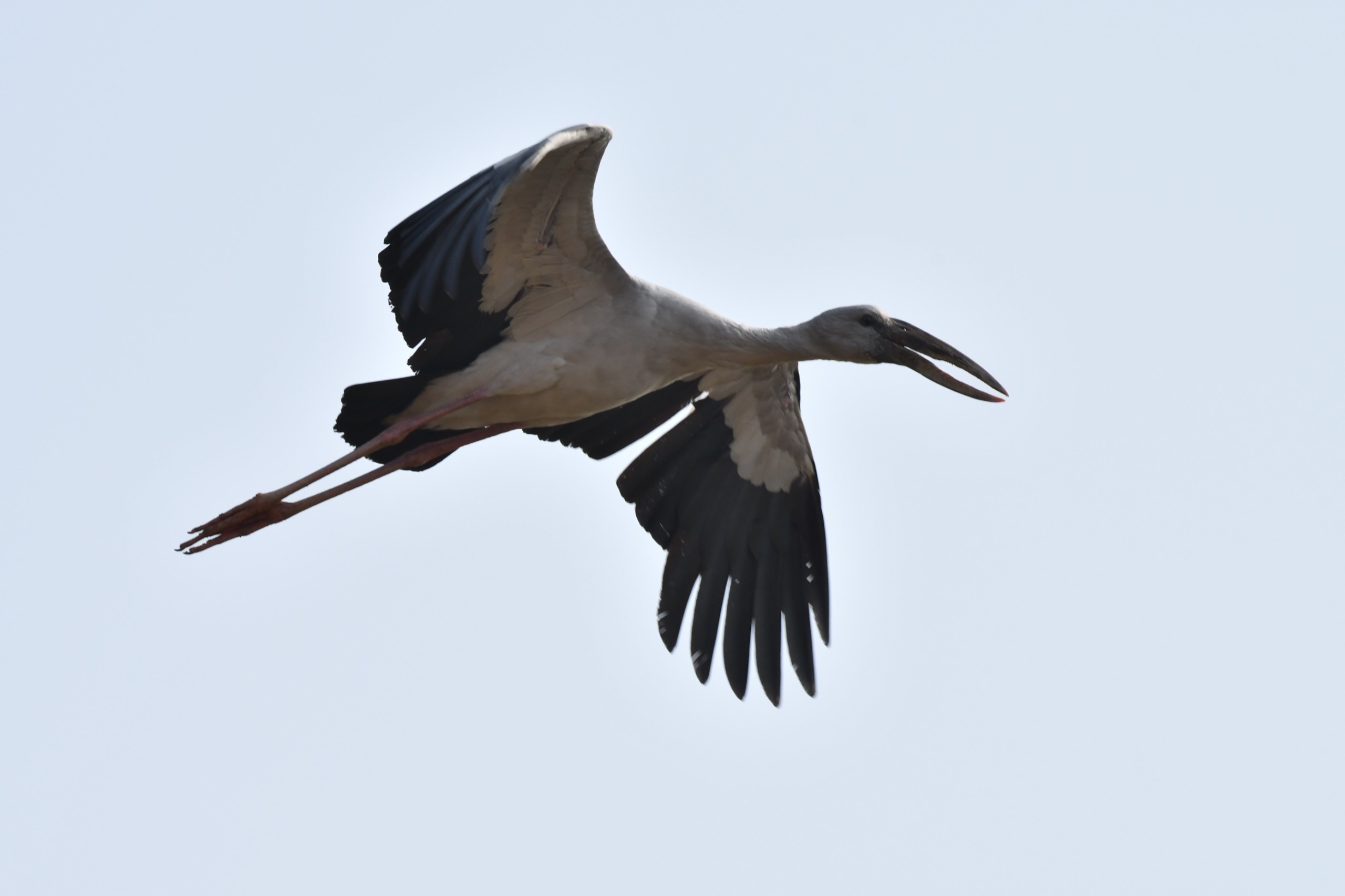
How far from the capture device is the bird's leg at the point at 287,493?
37.6 ft

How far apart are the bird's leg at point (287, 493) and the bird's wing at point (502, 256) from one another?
28 cm

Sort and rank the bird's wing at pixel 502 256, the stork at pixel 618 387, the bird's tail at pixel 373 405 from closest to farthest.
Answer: the bird's wing at pixel 502 256
the stork at pixel 618 387
the bird's tail at pixel 373 405

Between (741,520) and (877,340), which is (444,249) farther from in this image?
(741,520)

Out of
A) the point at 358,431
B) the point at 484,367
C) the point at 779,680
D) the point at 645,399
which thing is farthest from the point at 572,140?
the point at 779,680

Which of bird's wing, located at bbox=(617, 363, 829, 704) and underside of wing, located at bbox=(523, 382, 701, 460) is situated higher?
underside of wing, located at bbox=(523, 382, 701, 460)

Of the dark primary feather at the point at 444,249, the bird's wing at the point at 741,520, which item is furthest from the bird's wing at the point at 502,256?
the bird's wing at the point at 741,520

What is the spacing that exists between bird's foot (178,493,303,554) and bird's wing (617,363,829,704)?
2.74 m

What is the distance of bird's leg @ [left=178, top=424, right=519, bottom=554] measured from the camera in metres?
11.5

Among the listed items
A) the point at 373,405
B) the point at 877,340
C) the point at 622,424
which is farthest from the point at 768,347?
the point at 373,405

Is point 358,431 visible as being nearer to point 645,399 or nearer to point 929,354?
point 645,399

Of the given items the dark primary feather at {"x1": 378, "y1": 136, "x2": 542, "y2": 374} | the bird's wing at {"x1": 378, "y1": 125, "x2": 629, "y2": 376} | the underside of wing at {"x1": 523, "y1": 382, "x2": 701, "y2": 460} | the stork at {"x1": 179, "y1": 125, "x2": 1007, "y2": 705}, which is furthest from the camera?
the underside of wing at {"x1": 523, "y1": 382, "x2": 701, "y2": 460}

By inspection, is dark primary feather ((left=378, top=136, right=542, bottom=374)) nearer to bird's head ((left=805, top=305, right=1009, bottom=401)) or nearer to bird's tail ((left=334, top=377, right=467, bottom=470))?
bird's tail ((left=334, top=377, right=467, bottom=470))

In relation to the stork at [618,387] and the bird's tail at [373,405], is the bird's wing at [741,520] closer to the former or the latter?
the stork at [618,387]

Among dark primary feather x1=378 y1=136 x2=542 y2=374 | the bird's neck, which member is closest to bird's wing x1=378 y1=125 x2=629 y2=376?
dark primary feather x1=378 y1=136 x2=542 y2=374
